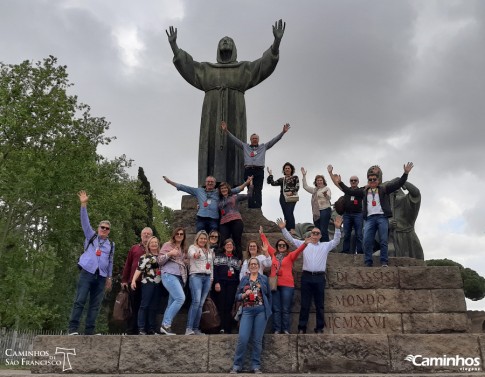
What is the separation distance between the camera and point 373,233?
848 centimetres

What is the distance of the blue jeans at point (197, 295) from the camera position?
22.5 feet

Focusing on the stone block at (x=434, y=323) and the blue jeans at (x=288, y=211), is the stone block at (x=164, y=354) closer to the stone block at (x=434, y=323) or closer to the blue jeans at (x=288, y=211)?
the stone block at (x=434, y=323)

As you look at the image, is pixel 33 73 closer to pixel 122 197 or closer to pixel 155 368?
pixel 122 197

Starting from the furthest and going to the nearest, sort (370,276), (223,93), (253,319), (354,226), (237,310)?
(223,93) → (354,226) → (370,276) → (237,310) → (253,319)

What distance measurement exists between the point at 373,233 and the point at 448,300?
5.31 ft

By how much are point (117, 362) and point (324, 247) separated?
3447 mm

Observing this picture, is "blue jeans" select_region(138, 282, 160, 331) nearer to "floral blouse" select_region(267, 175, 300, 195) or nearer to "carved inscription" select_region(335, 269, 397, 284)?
"carved inscription" select_region(335, 269, 397, 284)

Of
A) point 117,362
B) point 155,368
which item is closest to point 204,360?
point 155,368

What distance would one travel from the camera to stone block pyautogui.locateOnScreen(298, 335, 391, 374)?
6367mm

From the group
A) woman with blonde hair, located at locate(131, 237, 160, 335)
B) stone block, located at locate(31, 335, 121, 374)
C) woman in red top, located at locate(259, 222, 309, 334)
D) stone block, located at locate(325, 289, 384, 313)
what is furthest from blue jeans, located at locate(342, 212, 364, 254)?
stone block, located at locate(31, 335, 121, 374)

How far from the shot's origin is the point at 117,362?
6473 millimetres

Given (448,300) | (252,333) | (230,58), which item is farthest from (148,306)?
(230,58)

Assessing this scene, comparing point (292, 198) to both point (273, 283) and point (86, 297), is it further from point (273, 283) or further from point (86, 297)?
point (86, 297)

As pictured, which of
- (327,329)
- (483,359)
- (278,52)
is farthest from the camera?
(278,52)
